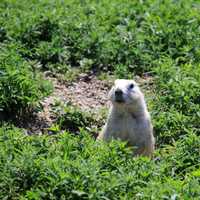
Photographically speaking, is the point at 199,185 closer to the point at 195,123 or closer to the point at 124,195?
the point at 124,195

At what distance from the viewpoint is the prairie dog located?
25.1 ft

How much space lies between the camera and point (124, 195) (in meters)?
6.34

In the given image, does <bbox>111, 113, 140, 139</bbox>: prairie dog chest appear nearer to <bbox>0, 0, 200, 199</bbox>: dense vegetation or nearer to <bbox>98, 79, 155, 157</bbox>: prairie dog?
<bbox>98, 79, 155, 157</bbox>: prairie dog

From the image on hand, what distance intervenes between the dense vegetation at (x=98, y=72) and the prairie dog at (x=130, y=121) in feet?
0.72

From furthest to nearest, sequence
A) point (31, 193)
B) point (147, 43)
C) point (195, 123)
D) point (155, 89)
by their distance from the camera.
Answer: point (147, 43)
point (155, 89)
point (195, 123)
point (31, 193)

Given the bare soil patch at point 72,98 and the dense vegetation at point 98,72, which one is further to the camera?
the bare soil patch at point 72,98

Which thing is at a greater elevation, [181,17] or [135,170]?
[181,17]

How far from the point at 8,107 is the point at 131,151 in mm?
1821

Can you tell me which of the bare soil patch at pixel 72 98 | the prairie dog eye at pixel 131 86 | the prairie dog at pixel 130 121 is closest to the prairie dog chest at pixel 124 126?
the prairie dog at pixel 130 121

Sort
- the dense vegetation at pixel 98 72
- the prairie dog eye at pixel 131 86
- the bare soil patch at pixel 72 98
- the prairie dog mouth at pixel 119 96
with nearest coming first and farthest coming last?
the dense vegetation at pixel 98 72 → the prairie dog mouth at pixel 119 96 → the prairie dog eye at pixel 131 86 → the bare soil patch at pixel 72 98

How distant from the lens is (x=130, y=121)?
7758 mm

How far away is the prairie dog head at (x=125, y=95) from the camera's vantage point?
760 cm

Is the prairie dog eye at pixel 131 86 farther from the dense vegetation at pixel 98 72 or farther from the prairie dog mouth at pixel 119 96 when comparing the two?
the dense vegetation at pixel 98 72

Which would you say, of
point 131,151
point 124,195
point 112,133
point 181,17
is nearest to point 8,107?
point 112,133
